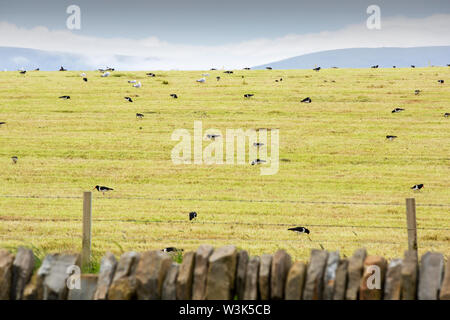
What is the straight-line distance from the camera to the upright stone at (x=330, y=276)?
802cm

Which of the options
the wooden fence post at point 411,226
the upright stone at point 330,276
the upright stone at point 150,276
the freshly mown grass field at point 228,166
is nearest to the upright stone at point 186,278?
the upright stone at point 150,276

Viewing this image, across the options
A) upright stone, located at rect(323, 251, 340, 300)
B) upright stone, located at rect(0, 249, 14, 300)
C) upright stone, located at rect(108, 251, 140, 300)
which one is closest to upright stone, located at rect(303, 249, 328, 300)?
upright stone, located at rect(323, 251, 340, 300)

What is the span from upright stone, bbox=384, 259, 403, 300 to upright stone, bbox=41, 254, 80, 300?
166 inches

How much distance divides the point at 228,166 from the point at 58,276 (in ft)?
87.0

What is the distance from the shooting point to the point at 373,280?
8.01 m

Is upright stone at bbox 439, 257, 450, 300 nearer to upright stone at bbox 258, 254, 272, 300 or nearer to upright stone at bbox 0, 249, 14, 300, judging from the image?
upright stone at bbox 258, 254, 272, 300

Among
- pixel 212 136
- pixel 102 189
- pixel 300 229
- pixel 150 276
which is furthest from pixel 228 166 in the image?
pixel 150 276

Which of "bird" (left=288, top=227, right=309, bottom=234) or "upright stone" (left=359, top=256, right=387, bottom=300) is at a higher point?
"upright stone" (left=359, top=256, right=387, bottom=300)

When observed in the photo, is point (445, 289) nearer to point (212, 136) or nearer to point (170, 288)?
point (170, 288)

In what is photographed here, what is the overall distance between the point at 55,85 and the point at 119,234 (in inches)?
1659

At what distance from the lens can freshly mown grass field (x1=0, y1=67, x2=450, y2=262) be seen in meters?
21.5

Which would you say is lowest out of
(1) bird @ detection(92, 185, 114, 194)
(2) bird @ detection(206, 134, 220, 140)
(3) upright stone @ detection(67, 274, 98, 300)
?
(3) upright stone @ detection(67, 274, 98, 300)

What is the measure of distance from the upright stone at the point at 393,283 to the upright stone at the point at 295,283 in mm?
1100
